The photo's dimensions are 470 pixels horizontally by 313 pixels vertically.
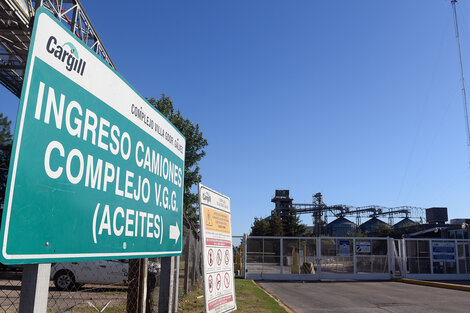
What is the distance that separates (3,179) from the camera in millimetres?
18875

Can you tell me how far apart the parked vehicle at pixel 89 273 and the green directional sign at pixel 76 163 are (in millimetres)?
10185

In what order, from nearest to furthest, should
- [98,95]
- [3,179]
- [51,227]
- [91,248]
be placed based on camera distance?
[51,227] → [91,248] → [98,95] → [3,179]

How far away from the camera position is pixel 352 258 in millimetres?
24656

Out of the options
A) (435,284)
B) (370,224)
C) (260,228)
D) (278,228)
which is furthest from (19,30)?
(370,224)

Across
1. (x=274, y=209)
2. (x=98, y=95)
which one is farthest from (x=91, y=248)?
(x=274, y=209)

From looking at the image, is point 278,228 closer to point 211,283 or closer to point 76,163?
point 211,283

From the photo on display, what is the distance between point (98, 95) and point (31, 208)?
3.10ft

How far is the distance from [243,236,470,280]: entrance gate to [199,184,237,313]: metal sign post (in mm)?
16837

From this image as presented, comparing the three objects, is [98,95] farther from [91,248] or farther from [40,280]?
[40,280]

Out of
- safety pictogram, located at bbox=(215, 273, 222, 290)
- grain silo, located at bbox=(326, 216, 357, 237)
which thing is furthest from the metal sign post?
grain silo, located at bbox=(326, 216, 357, 237)

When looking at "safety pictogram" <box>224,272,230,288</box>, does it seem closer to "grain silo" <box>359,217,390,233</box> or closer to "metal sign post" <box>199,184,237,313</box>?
"metal sign post" <box>199,184,237,313</box>

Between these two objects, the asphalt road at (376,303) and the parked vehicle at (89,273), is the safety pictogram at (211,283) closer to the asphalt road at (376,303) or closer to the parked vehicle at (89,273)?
the asphalt road at (376,303)

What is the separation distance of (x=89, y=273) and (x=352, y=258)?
1698 cm

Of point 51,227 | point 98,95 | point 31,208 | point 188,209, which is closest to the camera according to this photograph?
point 31,208
